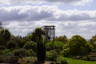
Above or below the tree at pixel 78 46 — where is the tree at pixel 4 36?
above

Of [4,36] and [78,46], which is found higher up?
[4,36]

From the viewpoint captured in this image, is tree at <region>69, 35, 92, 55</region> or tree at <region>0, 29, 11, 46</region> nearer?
tree at <region>69, 35, 92, 55</region>

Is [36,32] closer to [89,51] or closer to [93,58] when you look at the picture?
[93,58]

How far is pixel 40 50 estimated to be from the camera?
31.8m

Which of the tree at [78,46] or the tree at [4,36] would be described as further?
the tree at [4,36]

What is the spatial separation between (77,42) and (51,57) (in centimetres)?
2259

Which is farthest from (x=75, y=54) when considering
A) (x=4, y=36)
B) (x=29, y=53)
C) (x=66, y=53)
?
(x=29, y=53)

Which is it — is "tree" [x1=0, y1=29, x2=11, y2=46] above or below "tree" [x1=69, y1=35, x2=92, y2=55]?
above

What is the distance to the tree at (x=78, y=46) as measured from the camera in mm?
57219

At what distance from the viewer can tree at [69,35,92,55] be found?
188ft

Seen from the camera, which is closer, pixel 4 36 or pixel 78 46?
pixel 78 46

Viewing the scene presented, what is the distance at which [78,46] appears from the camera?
5719 cm

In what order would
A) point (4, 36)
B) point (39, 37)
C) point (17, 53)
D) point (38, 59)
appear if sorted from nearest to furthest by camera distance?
point (38, 59), point (39, 37), point (17, 53), point (4, 36)

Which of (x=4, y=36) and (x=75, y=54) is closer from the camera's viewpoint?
(x=75, y=54)
